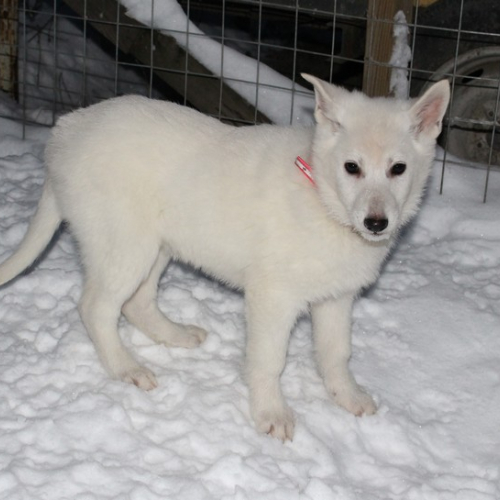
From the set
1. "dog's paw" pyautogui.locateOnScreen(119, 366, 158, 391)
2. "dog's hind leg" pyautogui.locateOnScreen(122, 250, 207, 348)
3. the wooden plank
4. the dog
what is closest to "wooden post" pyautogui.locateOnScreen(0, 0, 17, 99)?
the wooden plank

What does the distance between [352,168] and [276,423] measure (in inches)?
47.1

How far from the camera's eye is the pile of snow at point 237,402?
3.98 metres

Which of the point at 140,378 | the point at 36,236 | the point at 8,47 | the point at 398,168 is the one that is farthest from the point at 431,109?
the point at 8,47

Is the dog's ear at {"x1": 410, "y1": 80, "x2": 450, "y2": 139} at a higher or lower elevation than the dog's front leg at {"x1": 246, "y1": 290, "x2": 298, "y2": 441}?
higher

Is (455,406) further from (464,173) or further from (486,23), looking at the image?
(486,23)

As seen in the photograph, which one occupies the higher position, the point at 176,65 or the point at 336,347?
the point at 176,65

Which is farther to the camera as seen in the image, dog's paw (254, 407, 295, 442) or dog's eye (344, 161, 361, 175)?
dog's paw (254, 407, 295, 442)

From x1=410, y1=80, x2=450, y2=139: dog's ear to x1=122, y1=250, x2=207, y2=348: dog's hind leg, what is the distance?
1.49 metres

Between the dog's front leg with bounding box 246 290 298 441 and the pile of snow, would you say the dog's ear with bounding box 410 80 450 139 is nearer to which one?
the dog's front leg with bounding box 246 290 298 441

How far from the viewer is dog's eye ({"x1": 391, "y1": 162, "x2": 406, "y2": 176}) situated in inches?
→ 162

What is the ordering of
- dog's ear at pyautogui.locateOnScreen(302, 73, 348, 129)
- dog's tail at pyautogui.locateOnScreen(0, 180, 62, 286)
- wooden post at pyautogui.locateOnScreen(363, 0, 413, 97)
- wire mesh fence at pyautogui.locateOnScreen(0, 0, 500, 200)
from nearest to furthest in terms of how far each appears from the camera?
dog's ear at pyautogui.locateOnScreen(302, 73, 348, 129) → dog's tail at pyautogui.locateOnScreen(0, 180, 62, 286) → wooden post at pyautogui.locateOnScreen(363, 0, 413, 97) → wire mesh fence at pyautogui.locateOnScreen(0, 0, 500, 200)

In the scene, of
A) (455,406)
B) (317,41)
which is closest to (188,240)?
(455,406)

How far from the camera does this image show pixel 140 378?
4555 mm

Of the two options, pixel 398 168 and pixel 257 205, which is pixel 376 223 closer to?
pixel 398 168
